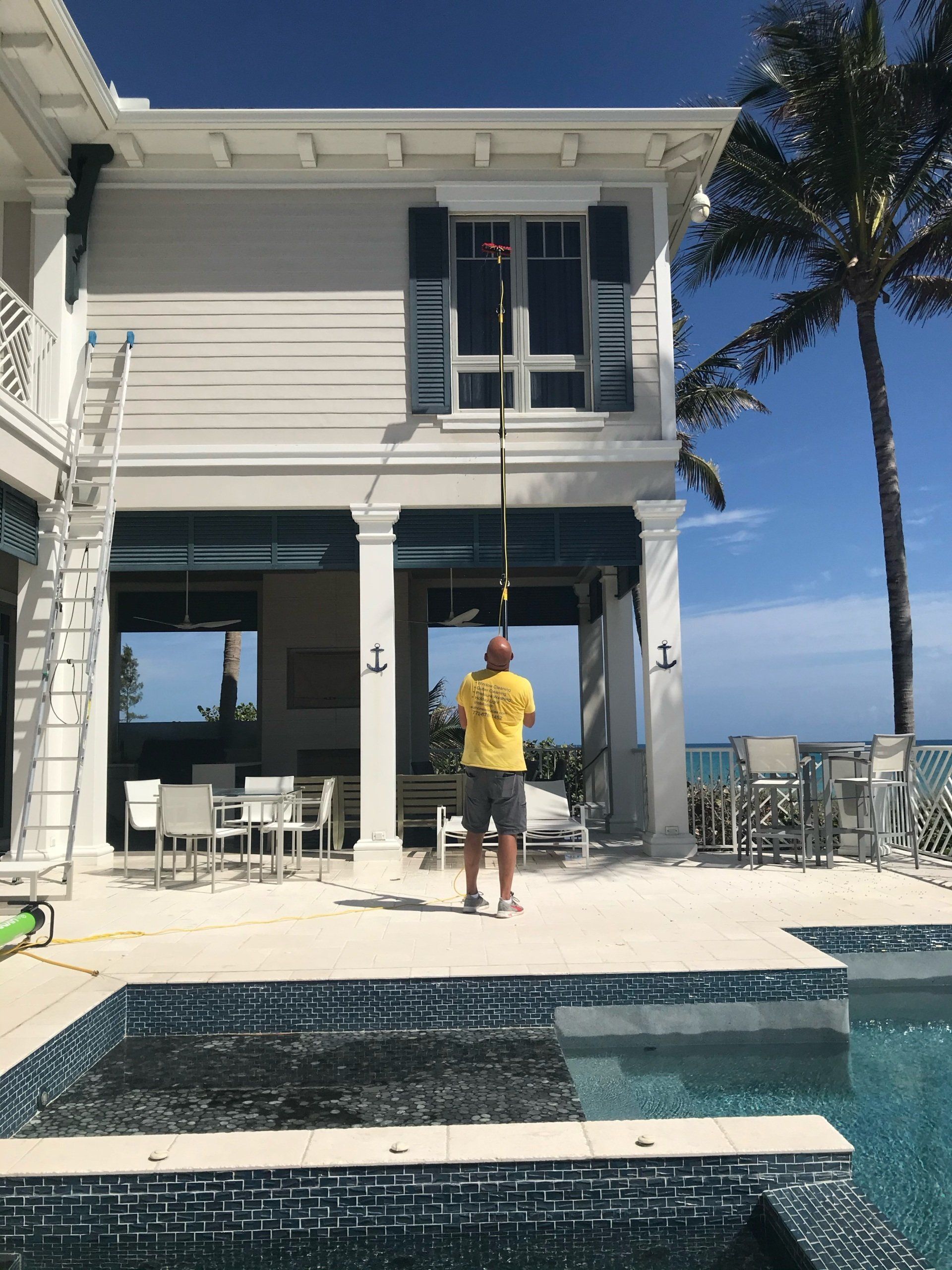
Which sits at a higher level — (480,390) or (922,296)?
(922,296)

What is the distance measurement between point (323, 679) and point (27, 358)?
6023 mm

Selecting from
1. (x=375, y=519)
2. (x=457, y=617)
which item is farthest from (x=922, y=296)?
(x=375, y=519)

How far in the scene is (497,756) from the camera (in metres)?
6.12

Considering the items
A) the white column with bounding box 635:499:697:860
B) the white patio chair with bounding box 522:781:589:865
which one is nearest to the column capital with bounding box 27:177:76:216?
the white column with bounding box 635:499:697:860

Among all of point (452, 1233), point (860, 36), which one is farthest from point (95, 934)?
point (860, 36)

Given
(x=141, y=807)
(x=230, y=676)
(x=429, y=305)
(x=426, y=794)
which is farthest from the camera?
(x=230, y=676)

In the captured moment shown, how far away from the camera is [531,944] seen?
5199mm

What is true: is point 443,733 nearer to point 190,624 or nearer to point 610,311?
point 190,624

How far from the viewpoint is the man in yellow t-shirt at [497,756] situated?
6125mm

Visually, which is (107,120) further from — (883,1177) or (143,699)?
(143,699)

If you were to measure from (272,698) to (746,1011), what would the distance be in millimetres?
9597

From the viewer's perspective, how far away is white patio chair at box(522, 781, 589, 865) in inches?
328

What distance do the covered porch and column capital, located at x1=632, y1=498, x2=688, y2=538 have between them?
0.01 m

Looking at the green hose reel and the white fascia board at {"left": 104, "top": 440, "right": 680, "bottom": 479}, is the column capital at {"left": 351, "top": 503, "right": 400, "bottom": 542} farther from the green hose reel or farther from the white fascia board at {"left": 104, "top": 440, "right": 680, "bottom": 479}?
the green hose reel
